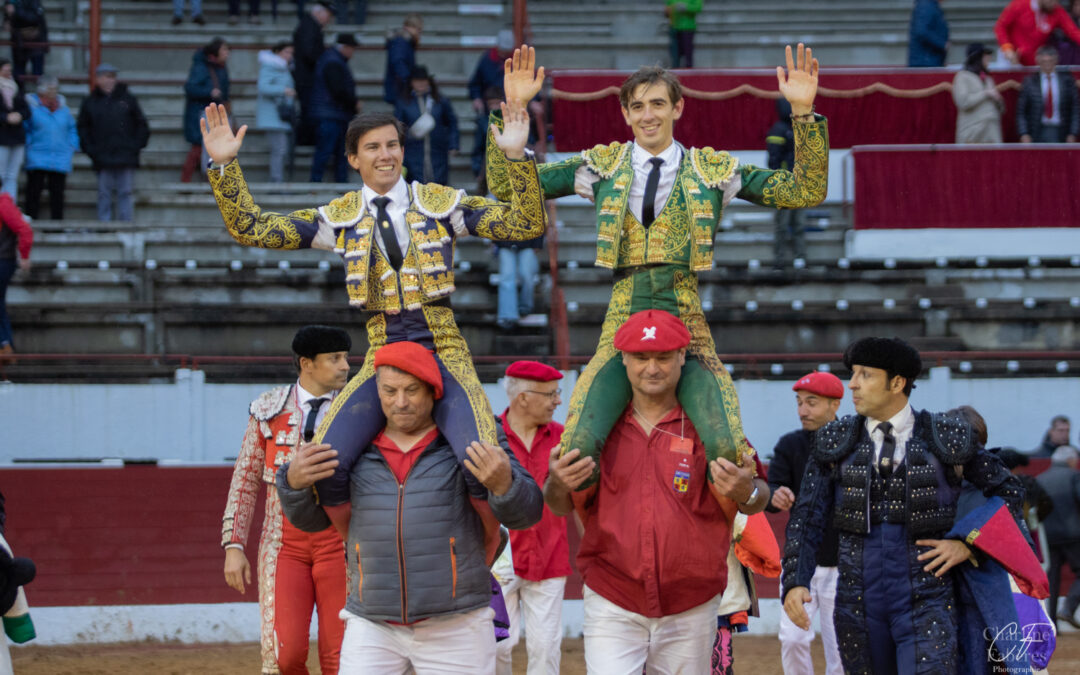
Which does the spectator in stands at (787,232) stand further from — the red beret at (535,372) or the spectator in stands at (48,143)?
the spectator in stands at (48,143)

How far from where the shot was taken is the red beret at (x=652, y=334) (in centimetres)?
496

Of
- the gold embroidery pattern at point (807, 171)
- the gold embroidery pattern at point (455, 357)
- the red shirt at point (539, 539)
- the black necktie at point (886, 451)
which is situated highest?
the gold embroidery pattern at point (807, 171)

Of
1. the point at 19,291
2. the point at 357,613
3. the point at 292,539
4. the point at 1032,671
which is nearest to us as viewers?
the point at 357,613

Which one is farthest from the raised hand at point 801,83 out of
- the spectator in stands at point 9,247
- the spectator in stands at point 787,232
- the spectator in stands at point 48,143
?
the spectator in stands at point 48,143

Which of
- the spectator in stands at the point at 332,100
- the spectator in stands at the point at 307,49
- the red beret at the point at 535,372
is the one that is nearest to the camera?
the red beret at the point at 535,372

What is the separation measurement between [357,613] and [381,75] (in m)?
11.8

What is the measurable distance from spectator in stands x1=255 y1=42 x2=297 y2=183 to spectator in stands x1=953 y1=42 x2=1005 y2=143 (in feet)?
19.7

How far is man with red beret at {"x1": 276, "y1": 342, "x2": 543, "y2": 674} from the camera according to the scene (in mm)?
5008

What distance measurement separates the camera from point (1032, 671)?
5.72 metres

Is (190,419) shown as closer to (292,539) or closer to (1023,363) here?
(292,539)

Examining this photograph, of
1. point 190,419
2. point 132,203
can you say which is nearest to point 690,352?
point 190,419

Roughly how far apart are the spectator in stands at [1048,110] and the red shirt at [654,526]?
974cm

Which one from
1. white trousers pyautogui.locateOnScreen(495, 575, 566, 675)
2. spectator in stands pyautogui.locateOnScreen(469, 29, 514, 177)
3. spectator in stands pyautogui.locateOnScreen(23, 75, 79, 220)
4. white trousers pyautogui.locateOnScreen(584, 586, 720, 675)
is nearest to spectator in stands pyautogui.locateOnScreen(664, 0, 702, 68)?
spectator in stands pyautogui.locateOnScreen(469, 29, 514, 177)

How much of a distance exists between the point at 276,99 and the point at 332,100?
0.64m
